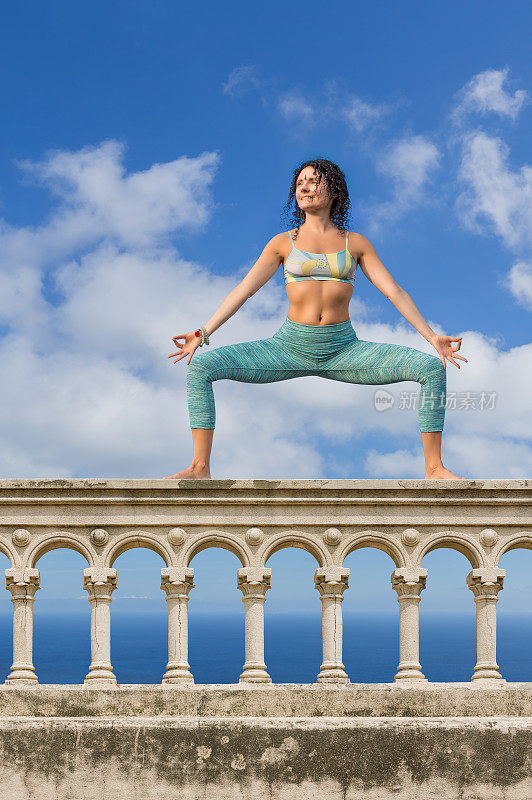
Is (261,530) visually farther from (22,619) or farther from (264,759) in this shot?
(22,619)

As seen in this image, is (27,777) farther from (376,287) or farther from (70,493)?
(376,287)

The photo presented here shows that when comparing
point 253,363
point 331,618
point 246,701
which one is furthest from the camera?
point 253,363

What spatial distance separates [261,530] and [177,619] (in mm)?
1421

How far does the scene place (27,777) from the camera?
1170 centimetres

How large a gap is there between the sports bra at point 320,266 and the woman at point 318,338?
13 millimetres

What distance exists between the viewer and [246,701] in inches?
479

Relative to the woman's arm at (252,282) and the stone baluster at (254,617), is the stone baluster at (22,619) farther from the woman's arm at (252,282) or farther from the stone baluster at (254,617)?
the woman's arm at (252,282)

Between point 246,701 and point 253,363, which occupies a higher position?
point 253,363

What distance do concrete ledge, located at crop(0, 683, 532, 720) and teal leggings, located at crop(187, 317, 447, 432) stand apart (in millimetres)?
3225

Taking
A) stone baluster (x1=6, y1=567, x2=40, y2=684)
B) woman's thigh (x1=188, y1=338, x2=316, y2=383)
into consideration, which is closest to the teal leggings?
woman's thigh (x1=188, y1=338, x2=316, y2=383)

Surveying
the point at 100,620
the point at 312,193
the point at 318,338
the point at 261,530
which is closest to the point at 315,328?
the point at 318,338

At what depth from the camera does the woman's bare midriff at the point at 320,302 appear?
1366 cm

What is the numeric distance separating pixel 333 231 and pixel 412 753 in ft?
21.5

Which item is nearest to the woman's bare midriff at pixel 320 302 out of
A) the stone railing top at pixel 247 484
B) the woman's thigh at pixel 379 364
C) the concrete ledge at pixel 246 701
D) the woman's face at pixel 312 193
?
the woman's thigh at pixel 379 364
